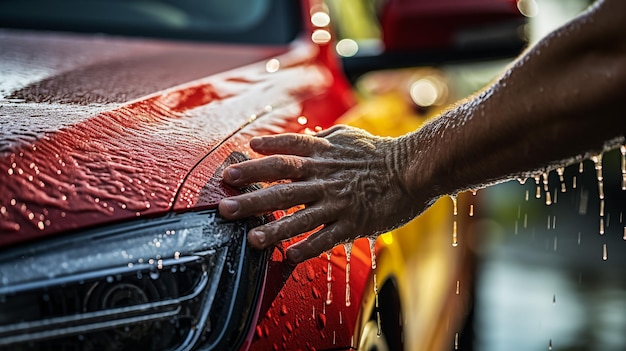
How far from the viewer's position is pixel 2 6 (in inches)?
116

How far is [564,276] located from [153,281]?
5034 millimetres

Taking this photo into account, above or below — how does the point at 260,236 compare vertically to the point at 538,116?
below

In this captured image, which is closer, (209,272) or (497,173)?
(209,272)

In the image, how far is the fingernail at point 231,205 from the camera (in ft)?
5.20

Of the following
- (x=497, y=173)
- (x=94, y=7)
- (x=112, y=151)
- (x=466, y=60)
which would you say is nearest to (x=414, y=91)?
(x=466, y=60)

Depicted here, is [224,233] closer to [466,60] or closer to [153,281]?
[153,281]

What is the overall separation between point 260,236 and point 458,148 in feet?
1.45

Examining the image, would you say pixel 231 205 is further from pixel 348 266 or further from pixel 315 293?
pixel 348 266

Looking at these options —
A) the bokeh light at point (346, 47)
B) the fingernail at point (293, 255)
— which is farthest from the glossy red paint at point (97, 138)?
the bokeh light at point (346, 47)

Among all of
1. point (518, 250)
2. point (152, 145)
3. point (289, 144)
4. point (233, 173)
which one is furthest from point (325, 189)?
point (518, 250)

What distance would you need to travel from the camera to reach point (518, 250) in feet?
23.1

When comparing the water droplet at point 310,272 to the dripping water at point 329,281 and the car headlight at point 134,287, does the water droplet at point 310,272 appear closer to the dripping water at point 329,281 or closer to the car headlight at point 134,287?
the dripping water at point 329,281

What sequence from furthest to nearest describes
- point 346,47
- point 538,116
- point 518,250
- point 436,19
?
point 518,250 → point 346,47 → point 436,19 → point 538,116

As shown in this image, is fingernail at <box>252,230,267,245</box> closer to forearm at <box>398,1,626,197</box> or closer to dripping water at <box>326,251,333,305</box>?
dripping water at <box>326,251,333,305</box>
